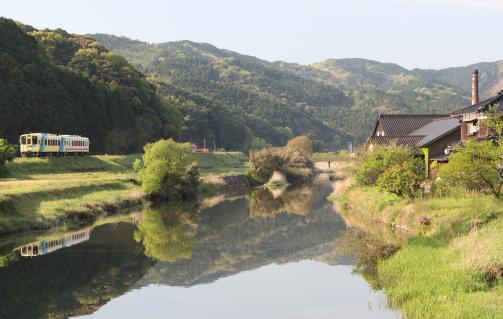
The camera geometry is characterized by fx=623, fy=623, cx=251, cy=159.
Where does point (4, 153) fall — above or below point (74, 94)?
below

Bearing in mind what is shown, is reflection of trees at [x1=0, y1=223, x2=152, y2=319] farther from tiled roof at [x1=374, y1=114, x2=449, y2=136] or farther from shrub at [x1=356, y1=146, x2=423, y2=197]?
tiled roof at [x1=374, y1=114, x2=449, y2=136]

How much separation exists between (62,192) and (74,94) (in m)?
42.7

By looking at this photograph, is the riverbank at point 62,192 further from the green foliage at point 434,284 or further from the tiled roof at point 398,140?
the green foliage at point 434,284

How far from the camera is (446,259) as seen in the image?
2339cm

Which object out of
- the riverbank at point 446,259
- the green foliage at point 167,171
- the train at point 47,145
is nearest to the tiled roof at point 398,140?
the riverbank at point 446,259

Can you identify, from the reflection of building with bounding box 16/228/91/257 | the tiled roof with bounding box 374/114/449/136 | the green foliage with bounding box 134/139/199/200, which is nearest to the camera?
the reflection of building with bounding box 16/228/91/257

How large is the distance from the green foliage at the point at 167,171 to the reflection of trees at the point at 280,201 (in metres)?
7.39

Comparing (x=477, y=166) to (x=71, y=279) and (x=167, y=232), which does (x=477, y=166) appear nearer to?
(x=167, y=232)

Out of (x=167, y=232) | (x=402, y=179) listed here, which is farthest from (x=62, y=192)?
(x=402, y=179)

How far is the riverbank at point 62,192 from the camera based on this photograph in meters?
39.2

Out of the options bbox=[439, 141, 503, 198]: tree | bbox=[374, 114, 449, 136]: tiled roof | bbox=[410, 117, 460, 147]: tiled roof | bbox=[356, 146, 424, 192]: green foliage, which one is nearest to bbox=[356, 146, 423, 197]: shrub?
bbox=[356, 146, 424, 192]: green foliage

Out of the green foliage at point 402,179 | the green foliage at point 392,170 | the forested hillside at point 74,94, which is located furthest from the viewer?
the forested hillside at point 74,94

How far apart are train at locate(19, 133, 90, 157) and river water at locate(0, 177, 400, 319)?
74.2 ft

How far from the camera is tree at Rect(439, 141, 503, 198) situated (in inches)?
1287
